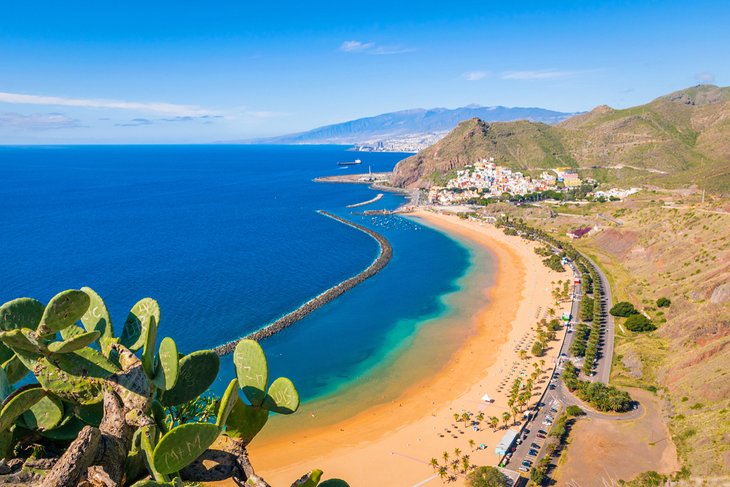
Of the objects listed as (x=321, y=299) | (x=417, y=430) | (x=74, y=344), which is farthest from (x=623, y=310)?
(x=74, y=344)

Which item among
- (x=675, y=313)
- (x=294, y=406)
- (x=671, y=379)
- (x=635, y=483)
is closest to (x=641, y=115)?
(x=675, y=313)

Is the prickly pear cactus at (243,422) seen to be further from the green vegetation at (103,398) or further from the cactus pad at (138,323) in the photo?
the cactus pad at (138,323)

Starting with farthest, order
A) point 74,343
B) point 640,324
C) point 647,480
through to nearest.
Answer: point 640,324
point 647,480
point 74,343

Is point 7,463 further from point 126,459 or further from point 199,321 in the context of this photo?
point 199,321

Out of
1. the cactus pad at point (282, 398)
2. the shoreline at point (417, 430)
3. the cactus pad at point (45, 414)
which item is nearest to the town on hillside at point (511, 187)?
the shoreline at point (417, 430)

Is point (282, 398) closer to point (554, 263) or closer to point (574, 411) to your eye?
point (574, 411)
